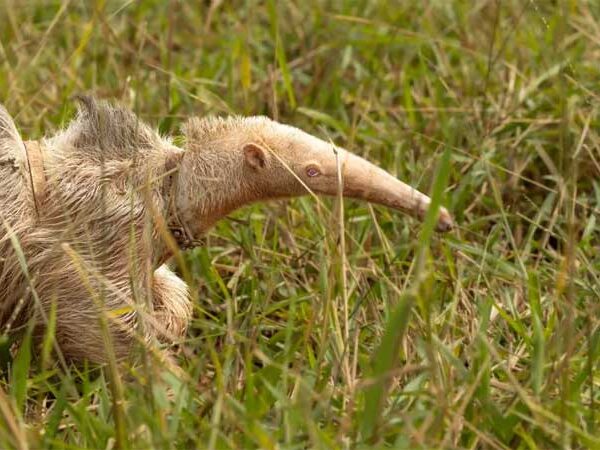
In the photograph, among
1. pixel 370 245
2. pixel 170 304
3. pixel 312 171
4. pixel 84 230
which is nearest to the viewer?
pixel 84 230

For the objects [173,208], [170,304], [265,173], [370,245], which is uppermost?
[265,173]

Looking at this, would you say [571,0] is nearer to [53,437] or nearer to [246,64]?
[246,64]

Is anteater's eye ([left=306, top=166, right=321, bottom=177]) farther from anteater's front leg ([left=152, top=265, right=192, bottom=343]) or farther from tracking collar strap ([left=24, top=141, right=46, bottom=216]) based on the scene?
tracking collar strap ([left=24, top=141, right=46, bottom=216])

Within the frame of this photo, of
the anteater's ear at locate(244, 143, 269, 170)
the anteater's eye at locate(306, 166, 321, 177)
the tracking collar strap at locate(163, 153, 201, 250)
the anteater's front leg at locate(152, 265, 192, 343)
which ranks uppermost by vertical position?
the anteater's ear at locate(244, 143, 269, 170)

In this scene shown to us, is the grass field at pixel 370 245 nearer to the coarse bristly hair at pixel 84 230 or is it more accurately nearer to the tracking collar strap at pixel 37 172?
the coarse bristly hair at pixel 84 230

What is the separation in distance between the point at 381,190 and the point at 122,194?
0.87 meters

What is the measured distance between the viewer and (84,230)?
4246 mm

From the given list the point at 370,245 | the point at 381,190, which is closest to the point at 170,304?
the point at 381,190

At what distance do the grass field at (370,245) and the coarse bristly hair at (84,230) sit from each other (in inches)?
7.4

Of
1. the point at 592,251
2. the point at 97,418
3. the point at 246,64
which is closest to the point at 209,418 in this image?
the point at 97,418

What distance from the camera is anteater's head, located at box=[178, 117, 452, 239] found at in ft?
14.1

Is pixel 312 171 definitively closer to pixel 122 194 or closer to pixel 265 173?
pixel 265 173

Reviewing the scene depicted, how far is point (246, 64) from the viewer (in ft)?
19.9

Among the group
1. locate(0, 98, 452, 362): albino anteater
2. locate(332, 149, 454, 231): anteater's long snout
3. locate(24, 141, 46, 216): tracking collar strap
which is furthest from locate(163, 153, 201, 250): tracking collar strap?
locate(332, 149, 454, 231): anteater's long snout
